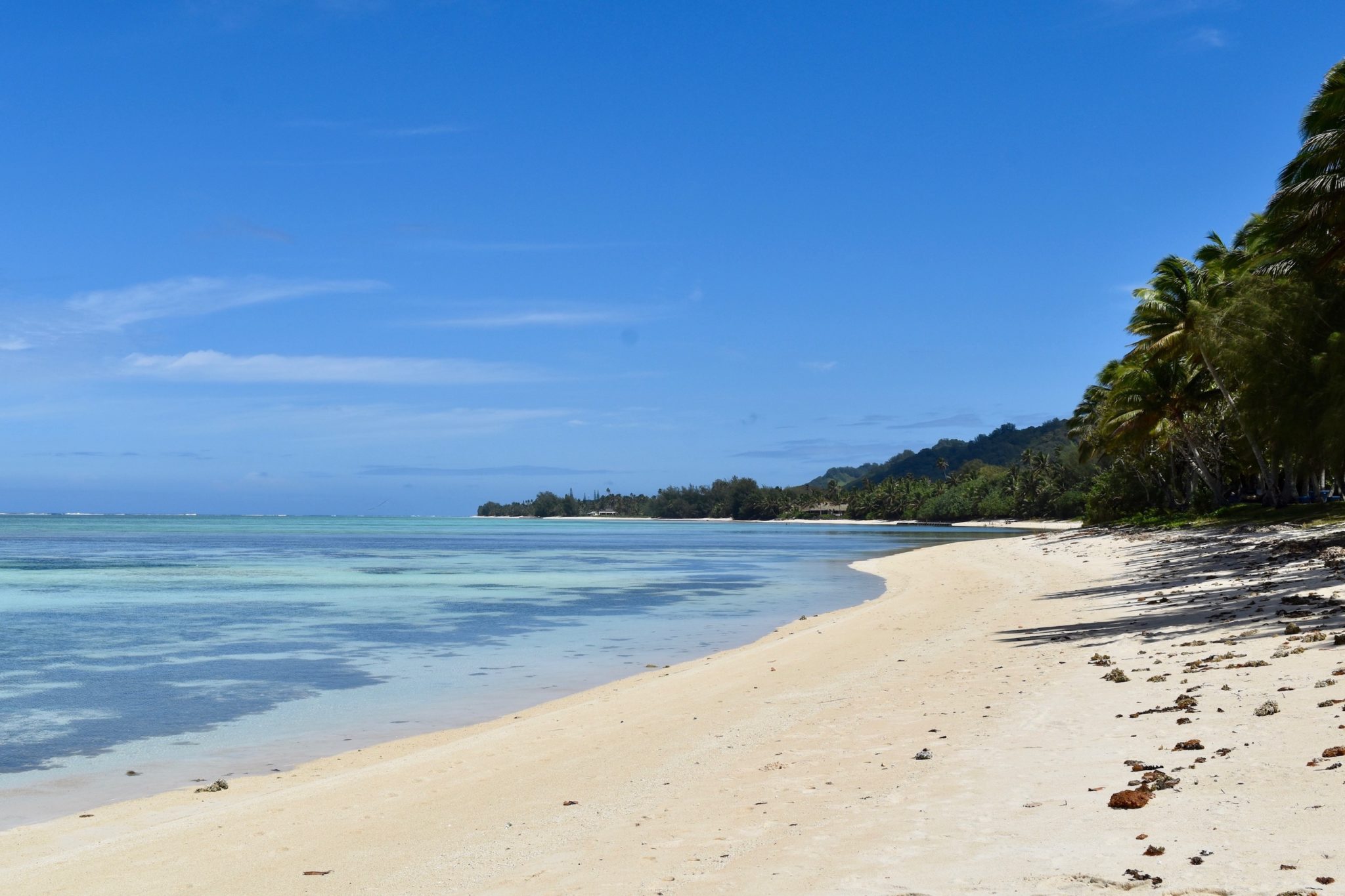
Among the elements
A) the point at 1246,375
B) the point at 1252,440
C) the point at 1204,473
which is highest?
the point at 1246,375

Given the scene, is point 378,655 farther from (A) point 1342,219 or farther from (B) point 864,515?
(B) point 864,515

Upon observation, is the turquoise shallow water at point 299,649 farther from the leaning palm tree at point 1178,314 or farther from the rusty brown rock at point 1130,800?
the leaning palm tree at point 1178,314

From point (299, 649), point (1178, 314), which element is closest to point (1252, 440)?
point (1178, 314)

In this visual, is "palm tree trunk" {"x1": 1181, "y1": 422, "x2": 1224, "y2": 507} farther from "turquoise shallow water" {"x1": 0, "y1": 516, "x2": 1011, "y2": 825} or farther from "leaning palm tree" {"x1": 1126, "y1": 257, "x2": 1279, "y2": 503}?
"turquoise shallow water" {"x1": 0, "y1": 516, "x2": 1011, "y2": 825}

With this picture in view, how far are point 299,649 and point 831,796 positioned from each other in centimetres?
1730

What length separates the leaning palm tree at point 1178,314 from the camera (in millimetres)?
44156

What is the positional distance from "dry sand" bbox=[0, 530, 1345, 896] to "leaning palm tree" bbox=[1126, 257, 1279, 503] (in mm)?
33300

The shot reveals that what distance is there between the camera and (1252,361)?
34.6m

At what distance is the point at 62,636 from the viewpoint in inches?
953

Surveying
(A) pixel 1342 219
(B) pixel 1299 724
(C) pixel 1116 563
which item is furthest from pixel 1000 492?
(B) pixel 1299 724

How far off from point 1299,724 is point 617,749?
5.94 m

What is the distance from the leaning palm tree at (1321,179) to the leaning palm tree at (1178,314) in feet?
62.1

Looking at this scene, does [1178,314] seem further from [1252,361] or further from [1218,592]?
[1218,592]

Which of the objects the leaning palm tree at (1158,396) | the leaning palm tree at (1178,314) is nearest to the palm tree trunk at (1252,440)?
the leaning palm tree at (1178,314)
